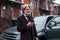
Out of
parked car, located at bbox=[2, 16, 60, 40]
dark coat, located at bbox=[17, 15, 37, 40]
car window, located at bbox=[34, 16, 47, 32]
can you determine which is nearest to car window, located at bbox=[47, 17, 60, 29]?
parked car, located at bbox=[2, 16, 60, 40]

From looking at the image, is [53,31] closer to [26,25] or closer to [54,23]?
[54,23]

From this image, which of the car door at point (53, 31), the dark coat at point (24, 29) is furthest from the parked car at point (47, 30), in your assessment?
the dark coat at point (24, 29)

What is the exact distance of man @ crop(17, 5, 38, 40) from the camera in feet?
16.2

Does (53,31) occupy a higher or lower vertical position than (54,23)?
lower

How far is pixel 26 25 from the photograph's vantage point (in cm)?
493

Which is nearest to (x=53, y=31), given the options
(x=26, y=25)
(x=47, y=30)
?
(x=47, y=30)

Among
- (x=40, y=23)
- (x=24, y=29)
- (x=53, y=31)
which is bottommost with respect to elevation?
(x=53, y=31)

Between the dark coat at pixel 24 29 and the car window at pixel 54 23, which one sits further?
the car window at pixel 54 23

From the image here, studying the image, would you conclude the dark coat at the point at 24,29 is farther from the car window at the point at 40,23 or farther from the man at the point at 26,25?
the car window at the point at 40,23

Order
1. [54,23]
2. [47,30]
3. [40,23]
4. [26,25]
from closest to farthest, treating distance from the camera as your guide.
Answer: [26,25] < [47,30] < [54,23] < [40,23]

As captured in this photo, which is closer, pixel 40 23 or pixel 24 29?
pixel 24 29

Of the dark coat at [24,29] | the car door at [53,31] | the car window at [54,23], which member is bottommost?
the car door at [53,31]

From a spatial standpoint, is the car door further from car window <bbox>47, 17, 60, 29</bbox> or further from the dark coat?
the dark coat

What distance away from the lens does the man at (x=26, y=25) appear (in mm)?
4938
